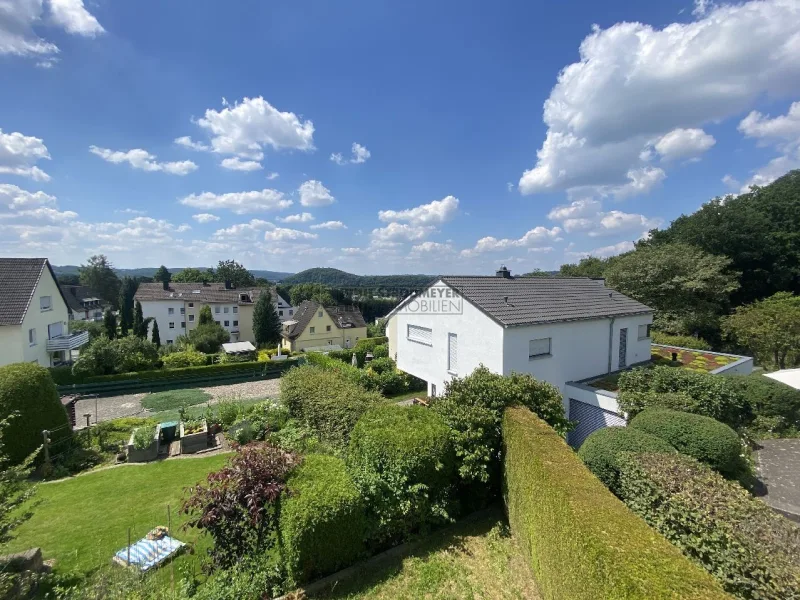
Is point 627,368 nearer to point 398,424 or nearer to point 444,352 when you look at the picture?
point 444,352

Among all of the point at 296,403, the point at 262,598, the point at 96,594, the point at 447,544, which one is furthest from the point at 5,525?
the point at 296,403

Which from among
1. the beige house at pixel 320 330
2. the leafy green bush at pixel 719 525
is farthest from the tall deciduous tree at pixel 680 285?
the beige house at pixel 320 330

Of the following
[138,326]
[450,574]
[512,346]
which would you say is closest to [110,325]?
[138,326]

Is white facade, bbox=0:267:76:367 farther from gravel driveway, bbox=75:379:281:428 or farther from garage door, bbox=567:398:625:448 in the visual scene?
garage door, bbox=567:398:625:448

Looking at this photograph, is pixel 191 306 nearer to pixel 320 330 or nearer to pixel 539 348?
pixel 320 330

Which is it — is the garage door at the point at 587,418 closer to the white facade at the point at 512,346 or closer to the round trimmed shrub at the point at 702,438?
the white facade at the point at 512,346
